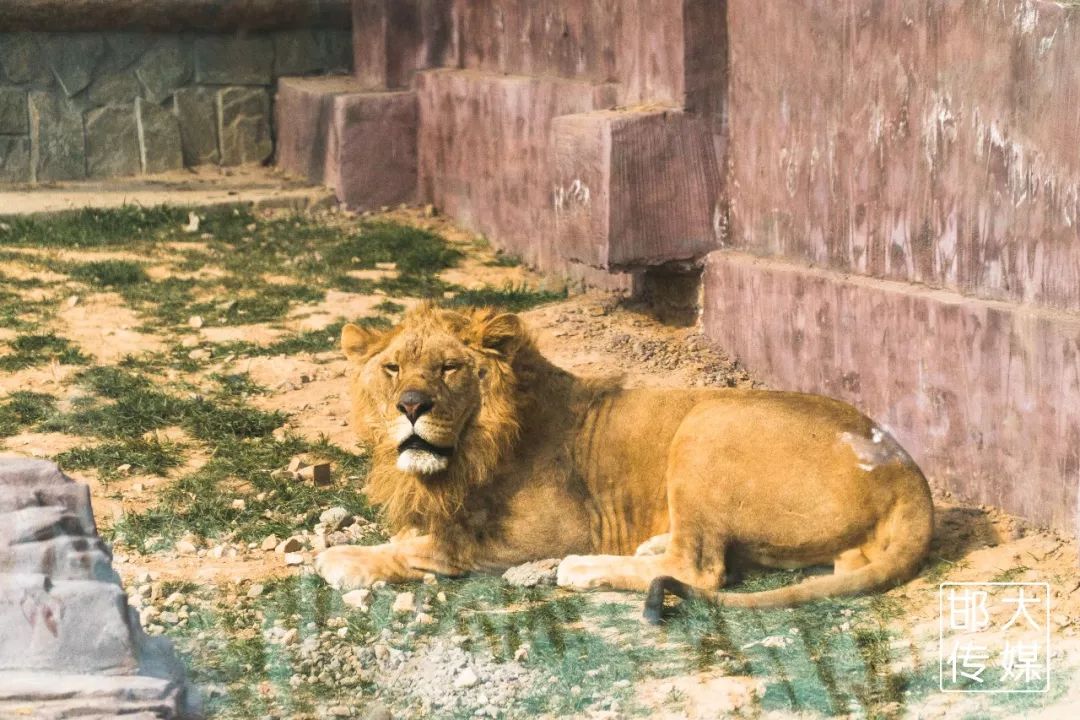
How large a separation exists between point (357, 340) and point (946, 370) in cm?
196

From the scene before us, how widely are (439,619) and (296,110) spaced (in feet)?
23.7

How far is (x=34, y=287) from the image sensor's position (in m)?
8.76

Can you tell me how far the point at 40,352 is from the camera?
7.71 meters

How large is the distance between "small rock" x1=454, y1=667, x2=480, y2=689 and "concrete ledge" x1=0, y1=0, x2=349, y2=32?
Result: 25.7 ft

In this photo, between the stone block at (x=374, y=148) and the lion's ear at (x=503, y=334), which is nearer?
the lion's ear at (x=503, y=334)

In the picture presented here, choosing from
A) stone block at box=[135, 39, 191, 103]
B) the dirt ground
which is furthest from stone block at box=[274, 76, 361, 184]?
the dirt ground

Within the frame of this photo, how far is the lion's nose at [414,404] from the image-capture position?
5.04m

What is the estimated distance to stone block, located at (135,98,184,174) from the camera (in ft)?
38.1

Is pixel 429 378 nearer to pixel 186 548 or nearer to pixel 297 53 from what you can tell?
pixel 186 548

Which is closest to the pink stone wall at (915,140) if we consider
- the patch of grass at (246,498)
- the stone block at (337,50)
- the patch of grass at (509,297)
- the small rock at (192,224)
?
the patch of grass at (509,297)

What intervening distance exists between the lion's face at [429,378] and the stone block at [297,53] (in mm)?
7003

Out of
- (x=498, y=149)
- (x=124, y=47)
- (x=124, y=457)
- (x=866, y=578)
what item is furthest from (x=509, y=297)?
(x=124, y=47)

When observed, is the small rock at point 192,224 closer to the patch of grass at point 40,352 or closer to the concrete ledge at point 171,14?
the concrete ledge at point 171,14

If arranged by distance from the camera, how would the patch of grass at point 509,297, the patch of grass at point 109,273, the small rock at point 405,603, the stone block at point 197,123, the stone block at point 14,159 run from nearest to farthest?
the small rock at point 405,603, the patch of grass at point 509,297, the patch of grass at point 109,273, the stone block at point 14,159, the stone block at point 197,123
